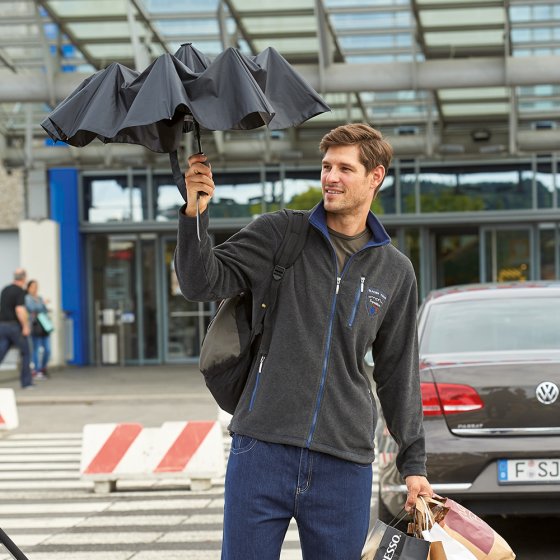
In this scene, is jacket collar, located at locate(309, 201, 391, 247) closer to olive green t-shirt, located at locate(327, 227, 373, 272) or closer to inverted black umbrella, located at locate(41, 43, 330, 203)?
olive green t-shirt, located at locate(327, 227, 373, 272)

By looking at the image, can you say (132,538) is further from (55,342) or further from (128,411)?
(55,342)

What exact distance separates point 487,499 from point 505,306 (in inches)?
59.6

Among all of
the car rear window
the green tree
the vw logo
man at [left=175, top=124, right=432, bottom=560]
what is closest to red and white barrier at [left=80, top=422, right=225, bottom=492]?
the car rear window

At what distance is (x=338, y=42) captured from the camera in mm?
17562

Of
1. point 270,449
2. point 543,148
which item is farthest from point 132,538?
point 543,148

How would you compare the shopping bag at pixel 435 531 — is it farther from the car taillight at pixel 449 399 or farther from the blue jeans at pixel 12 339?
the blue jeans at pixel 12 339

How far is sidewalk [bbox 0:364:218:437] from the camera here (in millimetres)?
14406

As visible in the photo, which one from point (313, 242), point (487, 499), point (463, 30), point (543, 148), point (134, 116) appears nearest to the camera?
point (134, 116)

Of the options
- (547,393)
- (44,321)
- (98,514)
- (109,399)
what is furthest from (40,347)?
(547,393)

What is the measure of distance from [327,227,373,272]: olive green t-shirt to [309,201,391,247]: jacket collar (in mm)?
31

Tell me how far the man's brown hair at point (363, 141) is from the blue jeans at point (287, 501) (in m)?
0.87

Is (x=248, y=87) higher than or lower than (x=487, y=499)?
higher

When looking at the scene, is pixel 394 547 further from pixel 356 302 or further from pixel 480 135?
pixel 480 135

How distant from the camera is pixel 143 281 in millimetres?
24531
